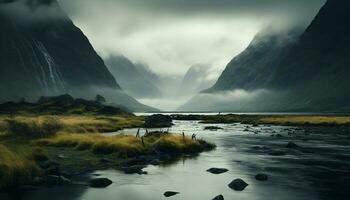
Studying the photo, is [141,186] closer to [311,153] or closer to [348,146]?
[311,153]

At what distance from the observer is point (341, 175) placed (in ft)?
151

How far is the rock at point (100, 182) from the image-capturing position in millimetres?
38906

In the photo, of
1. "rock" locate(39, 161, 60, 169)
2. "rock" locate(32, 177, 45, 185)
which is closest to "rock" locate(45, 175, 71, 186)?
"rock" locate(32, 177, 45, 185)

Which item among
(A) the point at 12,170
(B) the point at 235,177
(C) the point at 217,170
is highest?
Answer: (A) the point at 12,170

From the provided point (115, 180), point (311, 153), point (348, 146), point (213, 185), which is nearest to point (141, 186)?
point (115, 180)

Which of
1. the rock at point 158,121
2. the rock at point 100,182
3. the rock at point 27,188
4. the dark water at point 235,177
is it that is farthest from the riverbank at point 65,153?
the rock at point 158,121

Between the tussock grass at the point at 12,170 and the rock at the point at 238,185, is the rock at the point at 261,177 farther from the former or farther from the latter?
the tussock grass at the point at 12,170

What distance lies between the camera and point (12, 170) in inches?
1446

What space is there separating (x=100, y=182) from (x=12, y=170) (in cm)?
769

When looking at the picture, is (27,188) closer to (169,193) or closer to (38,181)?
(38,181)

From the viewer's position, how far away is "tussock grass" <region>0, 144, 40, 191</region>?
3591cm

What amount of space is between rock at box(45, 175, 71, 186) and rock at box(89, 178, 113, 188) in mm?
2351

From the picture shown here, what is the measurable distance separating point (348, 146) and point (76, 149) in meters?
47.8

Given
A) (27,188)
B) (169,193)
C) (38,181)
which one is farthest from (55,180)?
(169,193)
